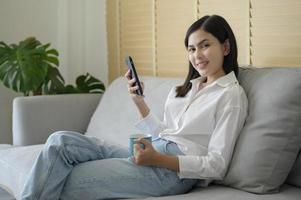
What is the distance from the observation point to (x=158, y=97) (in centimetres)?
233

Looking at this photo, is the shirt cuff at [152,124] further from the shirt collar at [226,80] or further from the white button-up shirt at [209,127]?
the shirt collar at [226,80]

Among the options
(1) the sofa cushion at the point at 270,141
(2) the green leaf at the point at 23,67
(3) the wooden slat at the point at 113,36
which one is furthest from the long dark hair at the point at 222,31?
(3) the wooden slat at the point at 113,36

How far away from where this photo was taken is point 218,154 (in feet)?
5.25

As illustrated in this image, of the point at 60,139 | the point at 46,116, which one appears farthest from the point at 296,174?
the point at 46,116

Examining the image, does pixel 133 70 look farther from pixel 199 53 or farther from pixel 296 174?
pixel 296 174

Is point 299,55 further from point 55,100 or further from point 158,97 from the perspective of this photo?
point 55,100

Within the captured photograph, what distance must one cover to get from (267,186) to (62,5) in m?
2.40

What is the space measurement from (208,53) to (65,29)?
1.98m

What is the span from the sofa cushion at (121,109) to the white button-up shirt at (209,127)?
49 centimetres

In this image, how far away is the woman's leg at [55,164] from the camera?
1519 millimetres

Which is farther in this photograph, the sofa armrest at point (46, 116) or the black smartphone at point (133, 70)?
the sofa armrest at point (46, 116)

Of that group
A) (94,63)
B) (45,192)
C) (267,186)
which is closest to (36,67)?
(94,63)

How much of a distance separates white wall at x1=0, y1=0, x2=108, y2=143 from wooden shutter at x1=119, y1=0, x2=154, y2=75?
1.04 feet

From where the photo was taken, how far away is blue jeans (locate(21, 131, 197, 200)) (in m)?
1.53
